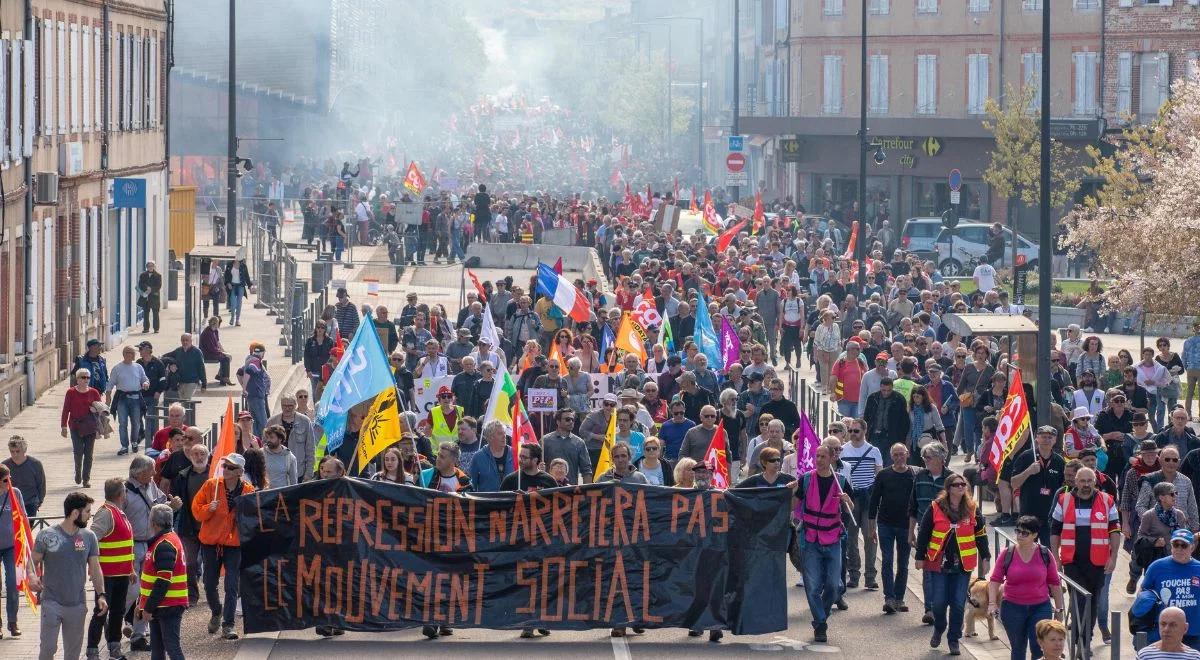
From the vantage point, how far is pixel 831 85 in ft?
225

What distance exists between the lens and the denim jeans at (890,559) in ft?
53.7

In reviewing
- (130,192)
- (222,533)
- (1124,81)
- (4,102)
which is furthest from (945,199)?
(222,533)

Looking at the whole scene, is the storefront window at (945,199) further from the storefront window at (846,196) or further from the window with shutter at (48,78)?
the window with shutter at (48,78)

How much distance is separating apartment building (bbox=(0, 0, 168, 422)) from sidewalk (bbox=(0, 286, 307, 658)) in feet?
1.38

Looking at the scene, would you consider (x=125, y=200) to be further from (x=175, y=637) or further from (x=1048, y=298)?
(x=175, y=637)

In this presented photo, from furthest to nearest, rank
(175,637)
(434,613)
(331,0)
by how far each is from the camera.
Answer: (331,0) → (434,613) → (175,637)

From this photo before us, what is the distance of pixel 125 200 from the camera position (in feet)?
118

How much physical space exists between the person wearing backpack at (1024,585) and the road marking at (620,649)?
254 cm

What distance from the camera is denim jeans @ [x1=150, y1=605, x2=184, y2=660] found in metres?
13.5

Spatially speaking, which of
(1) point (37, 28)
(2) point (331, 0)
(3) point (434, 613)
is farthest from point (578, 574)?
(2) point (331, 0)

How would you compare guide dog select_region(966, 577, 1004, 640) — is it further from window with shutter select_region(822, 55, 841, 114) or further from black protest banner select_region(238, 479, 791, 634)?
window with shutter select_region(822, 55, 841, 114)

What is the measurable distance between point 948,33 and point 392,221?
851 inches

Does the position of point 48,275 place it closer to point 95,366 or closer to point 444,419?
point 95,366

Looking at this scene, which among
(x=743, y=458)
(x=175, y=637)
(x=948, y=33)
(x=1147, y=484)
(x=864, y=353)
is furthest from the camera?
(x=948, y=33)
